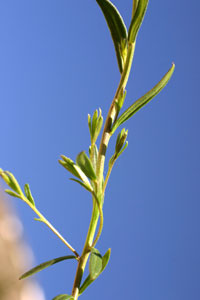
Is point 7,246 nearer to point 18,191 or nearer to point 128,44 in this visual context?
point 18,191

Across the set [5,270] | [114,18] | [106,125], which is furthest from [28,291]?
[114,18]

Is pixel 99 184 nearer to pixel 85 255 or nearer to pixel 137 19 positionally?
pixel 85 255

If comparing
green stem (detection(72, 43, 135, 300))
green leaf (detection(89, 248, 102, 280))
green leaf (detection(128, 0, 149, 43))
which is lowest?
green leaf (detection(89, 248, 102, 280))

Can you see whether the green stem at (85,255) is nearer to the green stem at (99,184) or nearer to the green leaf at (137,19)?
the green stem at (99,184)

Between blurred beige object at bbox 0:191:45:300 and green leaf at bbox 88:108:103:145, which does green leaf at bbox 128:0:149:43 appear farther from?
blurred beige object at bbox 0:191:45:300

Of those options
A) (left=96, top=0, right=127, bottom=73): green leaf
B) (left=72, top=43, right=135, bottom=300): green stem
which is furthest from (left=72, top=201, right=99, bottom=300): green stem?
(left=96, top=0, right=127, bottom=73): green leaf
